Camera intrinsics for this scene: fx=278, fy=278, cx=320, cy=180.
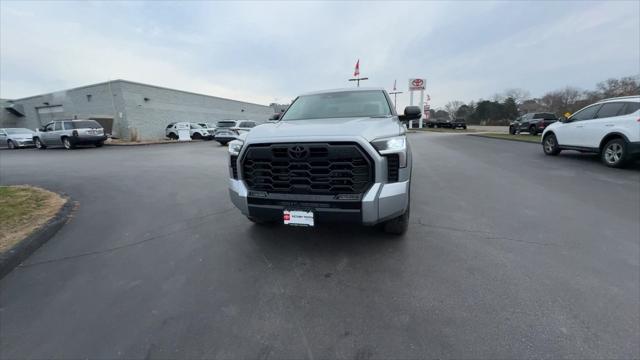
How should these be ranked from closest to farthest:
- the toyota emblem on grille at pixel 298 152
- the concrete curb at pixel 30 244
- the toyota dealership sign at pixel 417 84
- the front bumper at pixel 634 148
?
the toyota emblem on grille at pixel 298 152 → the concrete curb at pixel 30 244 → the front bumper at pixel 634 148 → the toyota dealership sign at pixel 417 84

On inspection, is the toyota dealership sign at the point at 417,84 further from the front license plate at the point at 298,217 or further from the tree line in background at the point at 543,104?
the front license plate at the point at 298,217

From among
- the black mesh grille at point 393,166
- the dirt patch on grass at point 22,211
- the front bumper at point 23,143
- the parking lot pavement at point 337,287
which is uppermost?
the front bumper at point 23,143

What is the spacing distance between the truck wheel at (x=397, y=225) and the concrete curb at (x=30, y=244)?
4.13 metres

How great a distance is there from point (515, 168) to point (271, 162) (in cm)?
757

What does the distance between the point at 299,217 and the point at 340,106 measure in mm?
2116

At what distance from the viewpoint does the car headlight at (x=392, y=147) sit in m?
2.67

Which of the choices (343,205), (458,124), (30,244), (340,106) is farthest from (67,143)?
(458,124)

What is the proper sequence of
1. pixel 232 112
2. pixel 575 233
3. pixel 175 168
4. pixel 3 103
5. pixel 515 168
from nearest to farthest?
pixel 575 233 < pixel 515 168 < pixel 175 168 < pixel 3 103 < pixel 232 112

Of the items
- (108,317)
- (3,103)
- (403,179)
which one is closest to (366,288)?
(403,179)

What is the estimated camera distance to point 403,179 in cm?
277

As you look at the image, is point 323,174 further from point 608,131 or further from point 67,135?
point 67,135

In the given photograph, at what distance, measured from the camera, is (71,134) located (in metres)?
16.6

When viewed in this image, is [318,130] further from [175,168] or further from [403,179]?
[175,168]

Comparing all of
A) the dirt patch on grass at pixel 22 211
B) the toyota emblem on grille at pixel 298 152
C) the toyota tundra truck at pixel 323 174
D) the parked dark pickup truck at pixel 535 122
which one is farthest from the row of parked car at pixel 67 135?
the parked dark pickup truck at pixel 535 122
